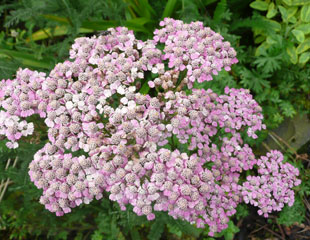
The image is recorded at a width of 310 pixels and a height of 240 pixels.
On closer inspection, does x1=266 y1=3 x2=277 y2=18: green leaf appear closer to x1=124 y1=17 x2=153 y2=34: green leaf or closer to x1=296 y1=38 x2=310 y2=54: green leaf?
x1=296 y1=38 x2=310 y2=54: green leaf

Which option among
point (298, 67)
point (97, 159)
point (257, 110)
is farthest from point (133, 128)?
point (298, 67)

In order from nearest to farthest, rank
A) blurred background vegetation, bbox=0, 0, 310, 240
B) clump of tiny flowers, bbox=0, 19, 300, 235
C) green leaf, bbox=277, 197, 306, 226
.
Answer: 1. clump of tiny flowers, bbox=0, 19, 300, 235
2. blurred background vegetation, bbox=0, 0, 310, 240
3. green leaf, bbox=277, 197, 306, 226

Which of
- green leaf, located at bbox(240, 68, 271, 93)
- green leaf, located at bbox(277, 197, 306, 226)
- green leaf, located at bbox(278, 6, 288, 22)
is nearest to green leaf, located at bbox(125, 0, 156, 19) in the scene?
green leaf, located at bbox(240, 68, 271, 93)

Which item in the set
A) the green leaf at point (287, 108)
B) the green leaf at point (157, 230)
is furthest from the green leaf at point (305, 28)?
the green leaf at point (157, 230)

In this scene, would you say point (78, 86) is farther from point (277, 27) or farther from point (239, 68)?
point (277, 27)

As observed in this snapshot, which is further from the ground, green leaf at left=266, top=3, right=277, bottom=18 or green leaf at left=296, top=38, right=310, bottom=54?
green leaf at left=266, top=3, right=277, bottom=18

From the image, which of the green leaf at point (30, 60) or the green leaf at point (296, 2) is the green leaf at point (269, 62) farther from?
the green leaf at point (30, 60)

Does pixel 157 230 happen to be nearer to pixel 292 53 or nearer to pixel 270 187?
pixel 270 187
